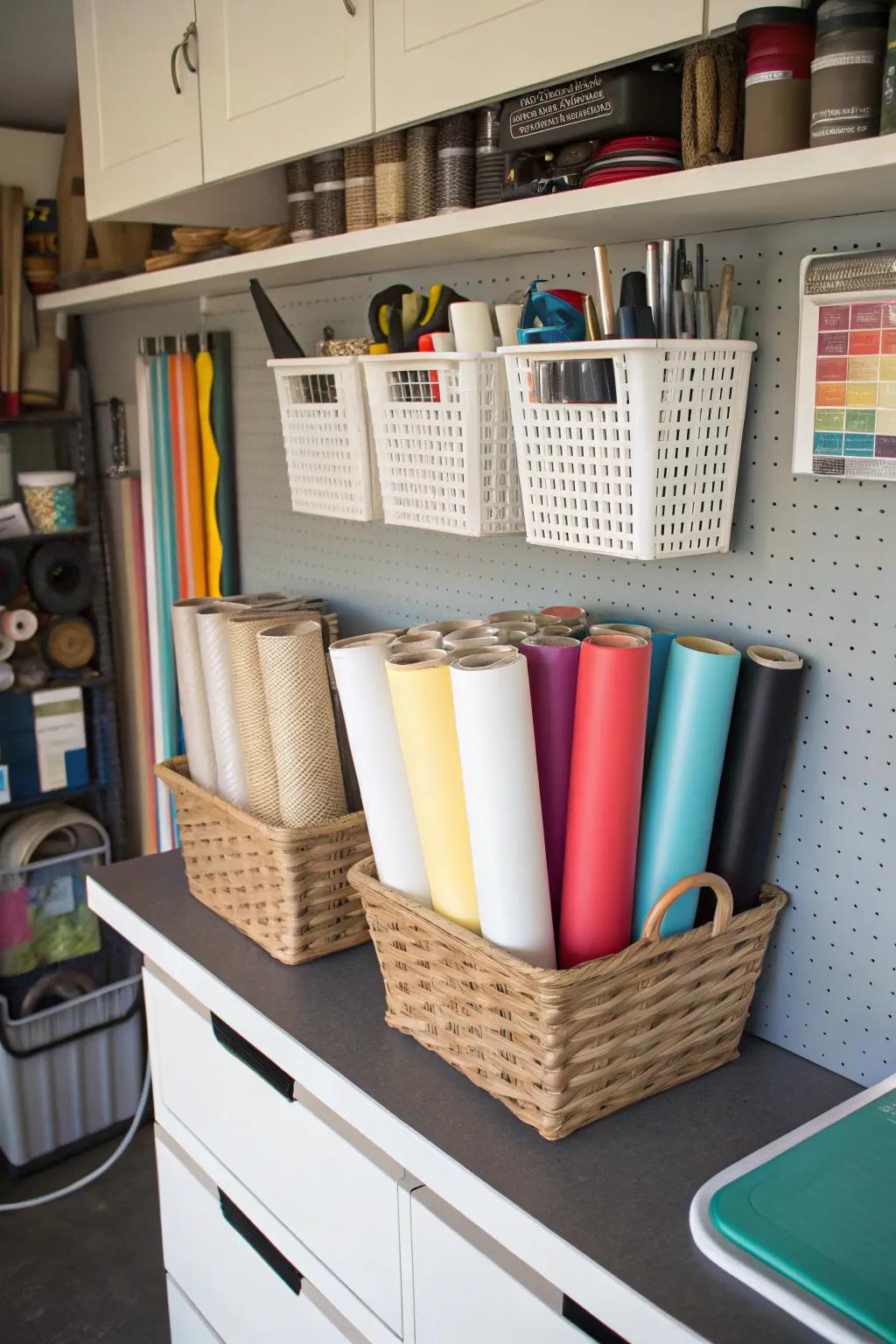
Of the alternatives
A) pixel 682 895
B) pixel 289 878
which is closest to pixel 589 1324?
pixel 682 895

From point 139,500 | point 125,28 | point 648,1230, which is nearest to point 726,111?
point 648,1230

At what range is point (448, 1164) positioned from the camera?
1.06 m

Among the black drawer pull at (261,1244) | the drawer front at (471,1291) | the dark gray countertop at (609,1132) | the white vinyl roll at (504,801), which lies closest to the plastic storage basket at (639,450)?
the white vinyl roll at (504,801)

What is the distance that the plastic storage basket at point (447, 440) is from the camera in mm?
1287

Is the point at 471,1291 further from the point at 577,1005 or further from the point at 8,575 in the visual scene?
the point at 8,575

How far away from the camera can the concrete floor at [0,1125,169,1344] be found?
6.91 ft

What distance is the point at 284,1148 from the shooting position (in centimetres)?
135

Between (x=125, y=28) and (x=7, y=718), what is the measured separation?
53.7 inches

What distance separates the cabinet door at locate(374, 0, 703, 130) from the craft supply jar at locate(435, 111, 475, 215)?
0.33ft

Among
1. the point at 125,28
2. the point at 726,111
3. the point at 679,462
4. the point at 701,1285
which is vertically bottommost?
the point at 701,1285

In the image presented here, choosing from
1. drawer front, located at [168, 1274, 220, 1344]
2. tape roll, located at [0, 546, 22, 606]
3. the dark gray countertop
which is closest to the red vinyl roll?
the dark gray countertop

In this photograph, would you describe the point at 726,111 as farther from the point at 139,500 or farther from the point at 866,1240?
the point at 139,500

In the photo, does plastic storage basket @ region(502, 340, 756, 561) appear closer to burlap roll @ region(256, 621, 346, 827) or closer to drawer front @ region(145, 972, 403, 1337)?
burlap roll @ region(256, 621, 346, 827)

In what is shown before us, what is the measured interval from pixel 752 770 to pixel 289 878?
1.87 ft
